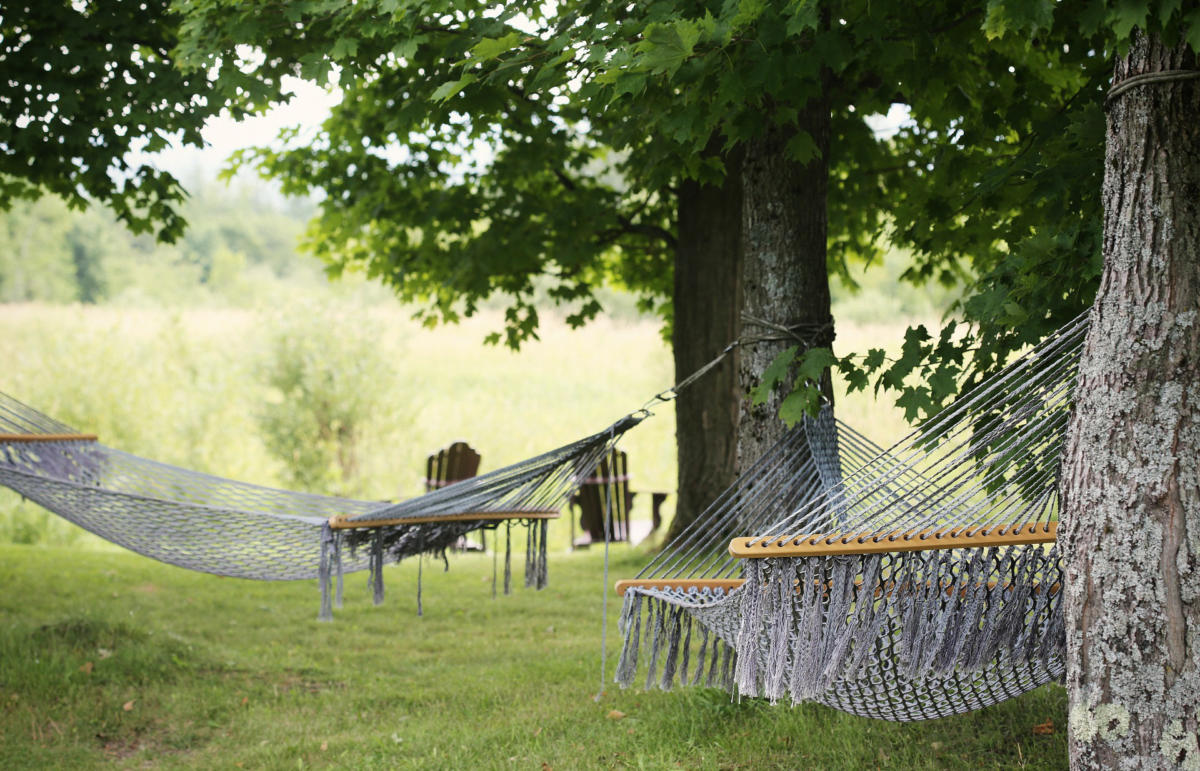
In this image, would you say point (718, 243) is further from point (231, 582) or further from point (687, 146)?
point (231, 582)

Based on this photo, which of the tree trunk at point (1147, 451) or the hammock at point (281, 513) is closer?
the tree trunk at point (1147, 451)

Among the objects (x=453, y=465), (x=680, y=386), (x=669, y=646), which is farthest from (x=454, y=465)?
(x=669, y=646)

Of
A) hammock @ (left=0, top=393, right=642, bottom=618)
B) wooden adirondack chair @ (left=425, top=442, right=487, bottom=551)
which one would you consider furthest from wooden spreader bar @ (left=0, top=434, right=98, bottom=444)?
wooden adirondack chair @ (left=425, top=442, right=487, bottom=551)

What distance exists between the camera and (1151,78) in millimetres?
1866

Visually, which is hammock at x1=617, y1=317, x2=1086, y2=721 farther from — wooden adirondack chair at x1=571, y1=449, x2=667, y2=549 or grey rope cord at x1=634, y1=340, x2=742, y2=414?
wooden adirondack chair at x1=571, y1=449, x2=667, y2=549

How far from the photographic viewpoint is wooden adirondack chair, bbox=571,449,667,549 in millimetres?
7543

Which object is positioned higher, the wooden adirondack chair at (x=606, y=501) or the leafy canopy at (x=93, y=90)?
the leafy canopy at (x=93, y=90)

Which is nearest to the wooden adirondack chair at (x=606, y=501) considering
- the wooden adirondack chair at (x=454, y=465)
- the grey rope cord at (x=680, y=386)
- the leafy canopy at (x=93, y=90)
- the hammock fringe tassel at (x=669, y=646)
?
the wooden adirondack chair at (x=454, y=465)

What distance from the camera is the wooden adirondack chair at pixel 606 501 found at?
24.7 feet

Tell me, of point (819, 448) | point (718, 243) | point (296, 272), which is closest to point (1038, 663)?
point (819, 448)

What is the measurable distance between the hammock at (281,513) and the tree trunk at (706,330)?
2022mm

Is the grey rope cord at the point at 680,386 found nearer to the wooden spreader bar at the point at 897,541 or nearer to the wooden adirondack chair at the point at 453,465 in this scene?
the wooden spreader bar at the point at 897,541

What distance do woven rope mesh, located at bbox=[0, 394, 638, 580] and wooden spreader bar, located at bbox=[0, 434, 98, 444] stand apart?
0.6 inches

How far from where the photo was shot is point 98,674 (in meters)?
3.53
